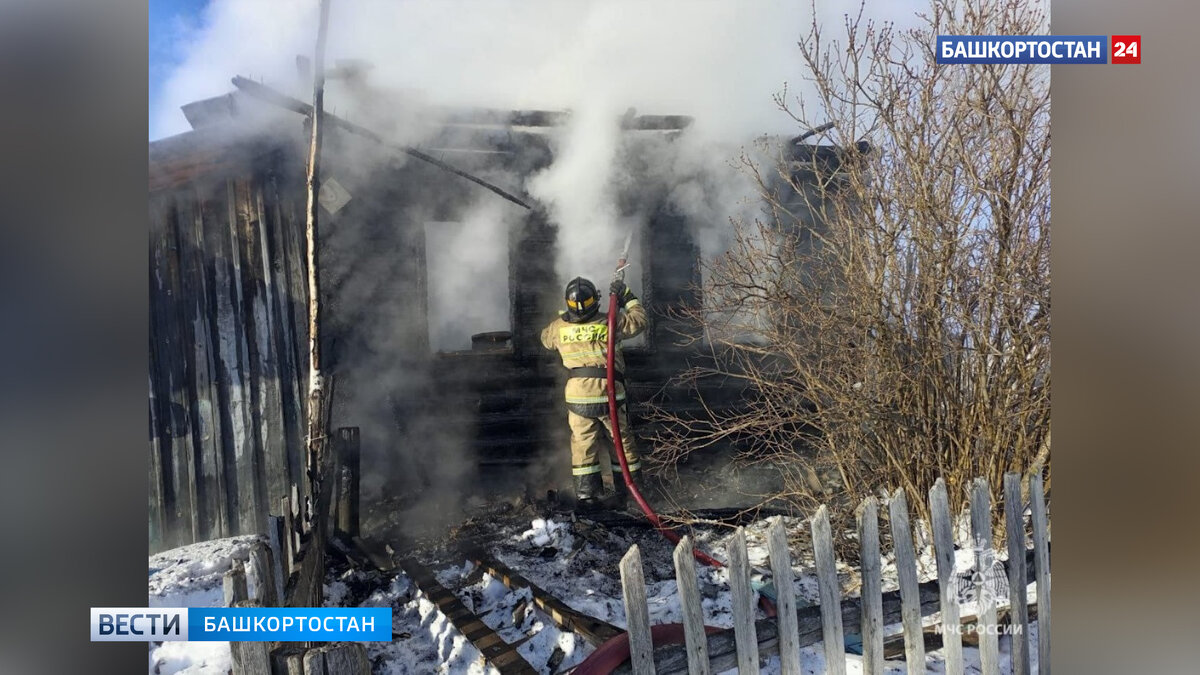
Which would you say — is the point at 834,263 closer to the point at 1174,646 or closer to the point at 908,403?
the point at 908,403

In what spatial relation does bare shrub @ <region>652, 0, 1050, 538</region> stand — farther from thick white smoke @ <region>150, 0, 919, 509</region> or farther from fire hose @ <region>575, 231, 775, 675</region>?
fire hose @ <region>575, 231, 775, 675</region>

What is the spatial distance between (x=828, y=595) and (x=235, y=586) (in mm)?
2087

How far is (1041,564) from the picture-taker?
244 cm

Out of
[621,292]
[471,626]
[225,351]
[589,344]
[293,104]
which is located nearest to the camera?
[471,626]

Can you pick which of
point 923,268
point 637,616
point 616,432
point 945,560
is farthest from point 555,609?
point 923,268

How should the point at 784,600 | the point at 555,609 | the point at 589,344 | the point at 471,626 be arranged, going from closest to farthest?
the point at 784,600
the point at 471,626
the point at 555,609
the point at 589,344

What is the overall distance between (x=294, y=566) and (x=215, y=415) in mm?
1789

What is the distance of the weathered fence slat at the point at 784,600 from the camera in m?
1.93

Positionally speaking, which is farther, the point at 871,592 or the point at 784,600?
the point at 871,592

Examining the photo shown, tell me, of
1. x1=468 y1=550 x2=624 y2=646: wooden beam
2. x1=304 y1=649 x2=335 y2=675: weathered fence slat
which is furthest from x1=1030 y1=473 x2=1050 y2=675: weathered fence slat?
x1=304 y1=649 x2=335 y2=675: weathered fence slat

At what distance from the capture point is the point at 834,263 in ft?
10.1

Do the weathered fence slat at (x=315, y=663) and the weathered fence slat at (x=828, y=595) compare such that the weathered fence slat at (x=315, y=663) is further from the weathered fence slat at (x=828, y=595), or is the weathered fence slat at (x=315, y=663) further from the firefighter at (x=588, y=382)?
the firefighter at (x=588, y=382)

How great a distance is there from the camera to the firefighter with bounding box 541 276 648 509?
4.23m

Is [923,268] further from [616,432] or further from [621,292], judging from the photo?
[616,432]
